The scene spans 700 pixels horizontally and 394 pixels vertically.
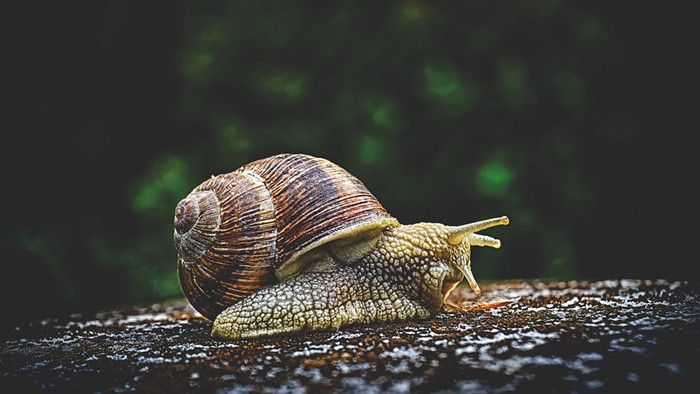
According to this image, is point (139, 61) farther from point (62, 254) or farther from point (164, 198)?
point (62, 254)

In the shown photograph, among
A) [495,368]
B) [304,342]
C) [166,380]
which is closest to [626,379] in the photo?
[495,368]

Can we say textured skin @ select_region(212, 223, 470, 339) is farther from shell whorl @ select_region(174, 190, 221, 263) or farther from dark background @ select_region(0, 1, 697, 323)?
dark background @ select_region(0, 1, 697, 323)

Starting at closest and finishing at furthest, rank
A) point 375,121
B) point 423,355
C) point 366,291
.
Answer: point 423,355, point 366,291, point 375,121

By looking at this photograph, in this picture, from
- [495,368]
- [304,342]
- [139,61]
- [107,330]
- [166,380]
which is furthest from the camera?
[139,61]

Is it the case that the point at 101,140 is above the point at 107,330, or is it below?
above

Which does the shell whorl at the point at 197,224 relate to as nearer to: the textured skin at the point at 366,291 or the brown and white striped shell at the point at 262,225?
the brown and white striped shell at the point at 262,225

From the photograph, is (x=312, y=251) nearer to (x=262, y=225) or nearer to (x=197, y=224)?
(x=262, y=225)

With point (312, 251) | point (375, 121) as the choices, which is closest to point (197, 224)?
point (312, 251)
